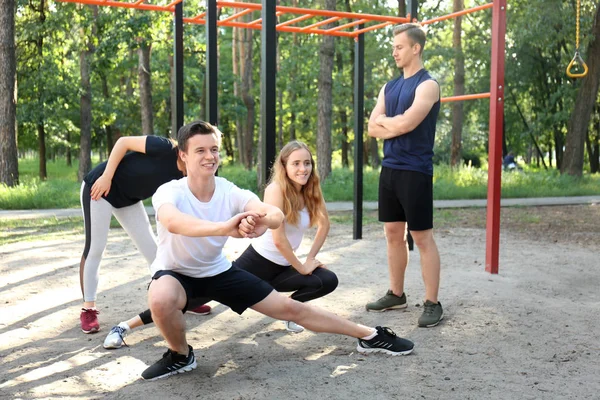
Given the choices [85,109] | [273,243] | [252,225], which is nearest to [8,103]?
[85,109]

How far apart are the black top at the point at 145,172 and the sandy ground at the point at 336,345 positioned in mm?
883

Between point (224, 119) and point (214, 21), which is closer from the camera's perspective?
point (214, 21)

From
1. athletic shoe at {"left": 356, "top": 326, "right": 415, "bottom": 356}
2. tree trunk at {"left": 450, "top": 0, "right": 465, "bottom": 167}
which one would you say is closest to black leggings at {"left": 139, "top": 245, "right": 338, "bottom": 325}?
athletic shoe at {"left": 356, "top": 326, "right": 415, "bottom": 356}

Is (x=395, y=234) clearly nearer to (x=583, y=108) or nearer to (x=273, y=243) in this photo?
(x=273, y=243)

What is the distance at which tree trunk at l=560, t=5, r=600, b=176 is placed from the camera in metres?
16.8

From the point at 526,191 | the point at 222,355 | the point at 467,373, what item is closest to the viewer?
the point at 467,373

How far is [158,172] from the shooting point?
4.08 metres

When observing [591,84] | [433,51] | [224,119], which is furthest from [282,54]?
[591,84]

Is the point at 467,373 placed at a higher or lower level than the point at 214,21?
lower

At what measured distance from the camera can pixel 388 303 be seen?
15.8ft

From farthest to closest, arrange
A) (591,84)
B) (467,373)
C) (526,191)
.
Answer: (591,84) → (526,191) → (467,373)

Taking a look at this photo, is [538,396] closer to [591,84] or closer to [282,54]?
[591,84]

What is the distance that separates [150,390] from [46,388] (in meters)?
0.50

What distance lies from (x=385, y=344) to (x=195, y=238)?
1230 millimetres
